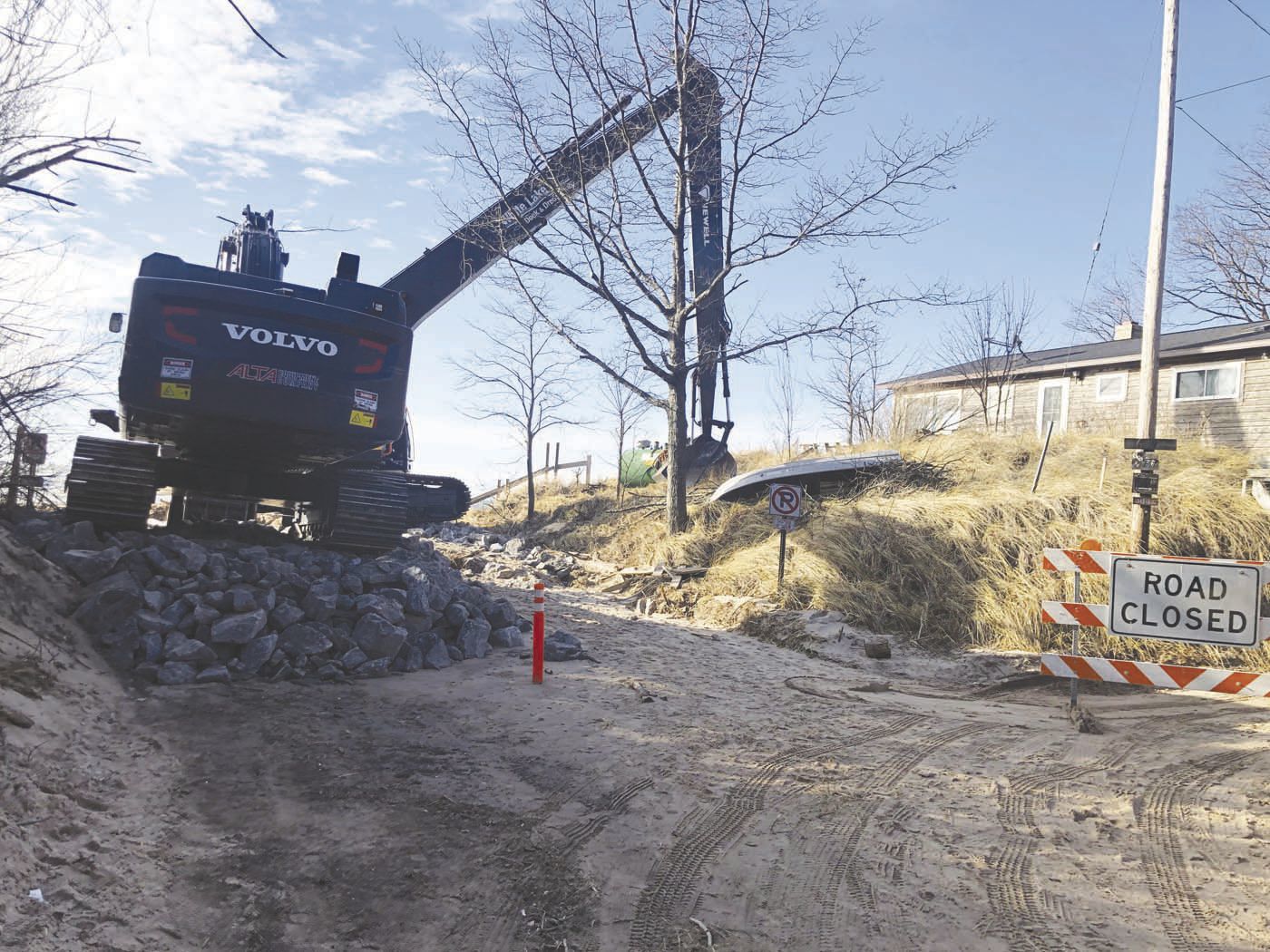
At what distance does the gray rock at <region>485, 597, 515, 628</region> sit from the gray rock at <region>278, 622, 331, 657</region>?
1944mm

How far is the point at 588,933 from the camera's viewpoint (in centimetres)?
359

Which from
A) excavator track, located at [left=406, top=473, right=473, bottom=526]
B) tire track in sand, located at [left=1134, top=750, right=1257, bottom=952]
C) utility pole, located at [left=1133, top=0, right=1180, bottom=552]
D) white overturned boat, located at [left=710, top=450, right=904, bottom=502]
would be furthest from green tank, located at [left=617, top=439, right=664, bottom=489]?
tire track in sand, located at [left=1134, top=750, right=1257, bottom=952]

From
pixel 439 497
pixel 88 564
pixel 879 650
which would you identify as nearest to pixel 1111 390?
pixel 879 650

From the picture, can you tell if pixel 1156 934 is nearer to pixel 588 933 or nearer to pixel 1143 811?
pixel 1143 811

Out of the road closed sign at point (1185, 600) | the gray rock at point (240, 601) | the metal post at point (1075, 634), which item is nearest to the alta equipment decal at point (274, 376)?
the gray rock at point (240, 601)

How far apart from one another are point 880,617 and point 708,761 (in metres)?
5.90

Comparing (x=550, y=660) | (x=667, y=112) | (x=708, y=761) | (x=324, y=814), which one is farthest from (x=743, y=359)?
(x=324, y=814)

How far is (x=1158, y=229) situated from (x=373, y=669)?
35.8 feet

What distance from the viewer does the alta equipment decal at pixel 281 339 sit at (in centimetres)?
785

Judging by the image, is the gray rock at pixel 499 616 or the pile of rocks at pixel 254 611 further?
the gray rock at pixel 499 616

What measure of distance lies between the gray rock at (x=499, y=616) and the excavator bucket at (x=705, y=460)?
9.64 metres

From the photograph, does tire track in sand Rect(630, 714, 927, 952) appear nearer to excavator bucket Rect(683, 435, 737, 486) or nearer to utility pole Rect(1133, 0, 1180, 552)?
utility pole Rect(1133, 0, 1180, 552)

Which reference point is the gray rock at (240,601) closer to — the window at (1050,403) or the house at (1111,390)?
the house at (1111,390)

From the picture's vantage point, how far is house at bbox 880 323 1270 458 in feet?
64.0
